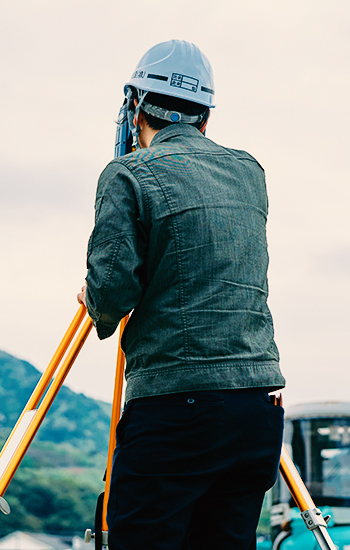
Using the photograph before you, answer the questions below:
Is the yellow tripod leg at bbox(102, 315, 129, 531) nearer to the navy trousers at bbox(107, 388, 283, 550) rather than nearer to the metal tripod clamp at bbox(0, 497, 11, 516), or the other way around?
the metal tripod clamp at bbox(0, 497, 11, 516)

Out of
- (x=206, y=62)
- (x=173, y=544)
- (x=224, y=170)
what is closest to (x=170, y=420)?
(x=173, y=544)

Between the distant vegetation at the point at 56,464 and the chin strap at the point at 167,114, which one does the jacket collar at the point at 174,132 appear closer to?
the chin strap at the point at 167,114

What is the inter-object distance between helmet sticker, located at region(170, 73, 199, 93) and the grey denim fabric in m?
0.21

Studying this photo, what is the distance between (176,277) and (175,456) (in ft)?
1.09

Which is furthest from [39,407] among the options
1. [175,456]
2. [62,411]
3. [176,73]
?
[62,411]

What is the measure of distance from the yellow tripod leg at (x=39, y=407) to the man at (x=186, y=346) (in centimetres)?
52

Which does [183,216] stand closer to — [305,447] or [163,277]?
[163,277]

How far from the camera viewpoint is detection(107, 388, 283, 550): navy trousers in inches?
45.1

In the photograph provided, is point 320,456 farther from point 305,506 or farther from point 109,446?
point 109,446

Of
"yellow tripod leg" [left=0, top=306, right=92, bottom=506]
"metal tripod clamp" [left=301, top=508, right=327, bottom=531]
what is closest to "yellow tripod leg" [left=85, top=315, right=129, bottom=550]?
"yellow tripod leg" [left=0, top=306, right=92, bottom=506]

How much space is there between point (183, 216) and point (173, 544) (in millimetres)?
615

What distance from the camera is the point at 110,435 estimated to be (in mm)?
1717

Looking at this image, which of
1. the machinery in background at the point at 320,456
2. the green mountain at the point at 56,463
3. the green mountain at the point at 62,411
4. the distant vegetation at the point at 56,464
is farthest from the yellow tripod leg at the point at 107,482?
the green mountain at the point at 62,411

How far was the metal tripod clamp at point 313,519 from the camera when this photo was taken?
164cm
